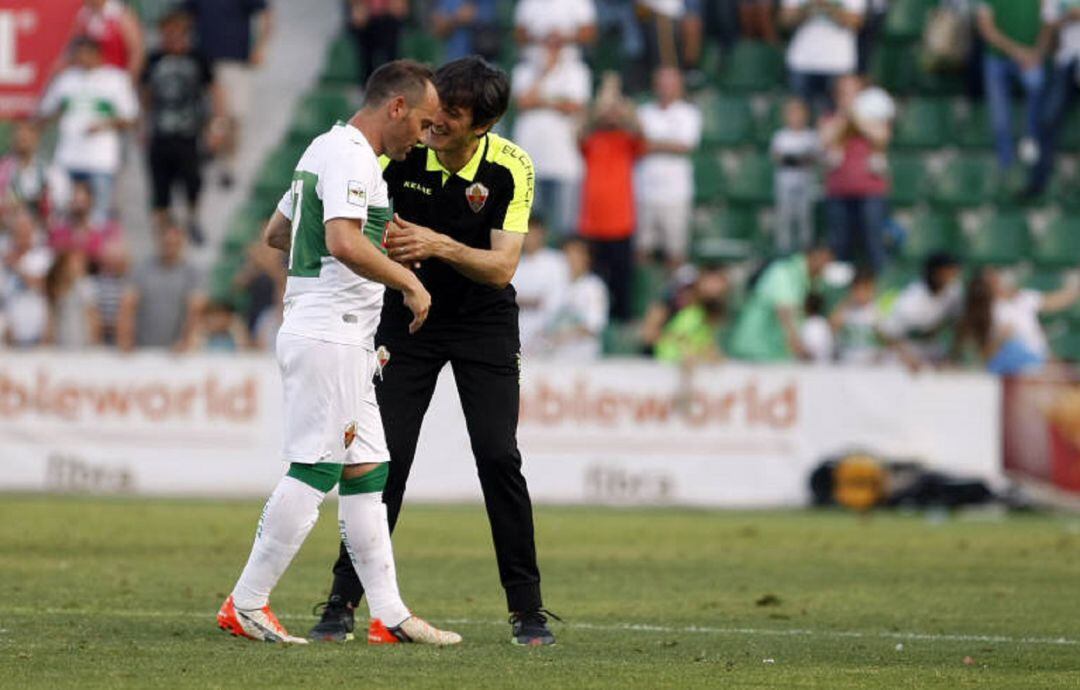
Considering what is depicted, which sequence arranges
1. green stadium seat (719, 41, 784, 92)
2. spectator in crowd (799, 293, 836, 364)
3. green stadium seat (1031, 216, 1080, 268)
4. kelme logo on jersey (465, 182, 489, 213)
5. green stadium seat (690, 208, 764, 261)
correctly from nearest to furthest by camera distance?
kelme logo on jersey (465, 182, 489, 213) → spectator in crowd (799, 293, 836, 364) → green stadium seat (1031, 216, 1080, 268) → green stadium seat (690, 208, 764, 261) → green stadium seat (719, 41, 784, 92)

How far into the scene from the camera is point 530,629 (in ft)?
28.8

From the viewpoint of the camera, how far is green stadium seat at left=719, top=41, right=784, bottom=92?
24.8m

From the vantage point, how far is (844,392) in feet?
63.2

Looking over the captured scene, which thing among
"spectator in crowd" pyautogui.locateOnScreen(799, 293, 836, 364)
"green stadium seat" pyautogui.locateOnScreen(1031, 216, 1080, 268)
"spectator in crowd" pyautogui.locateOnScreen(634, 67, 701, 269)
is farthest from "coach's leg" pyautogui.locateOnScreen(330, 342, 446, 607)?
"green stadium seat" pyautogui.locateOnScreen(1031, 216, 1080, 268)

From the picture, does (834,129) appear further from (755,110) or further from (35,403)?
(35,403)

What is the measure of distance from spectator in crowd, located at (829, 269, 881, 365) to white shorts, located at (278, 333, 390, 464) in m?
12.2

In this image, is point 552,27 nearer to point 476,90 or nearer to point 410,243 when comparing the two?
point 476,90

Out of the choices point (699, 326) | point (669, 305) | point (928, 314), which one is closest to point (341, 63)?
point (669, 305)

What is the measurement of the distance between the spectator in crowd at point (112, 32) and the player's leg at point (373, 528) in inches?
574

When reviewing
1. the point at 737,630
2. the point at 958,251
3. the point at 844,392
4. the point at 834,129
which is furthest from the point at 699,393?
the point at 737,630

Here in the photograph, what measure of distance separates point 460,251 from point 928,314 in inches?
476

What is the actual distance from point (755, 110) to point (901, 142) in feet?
5.47

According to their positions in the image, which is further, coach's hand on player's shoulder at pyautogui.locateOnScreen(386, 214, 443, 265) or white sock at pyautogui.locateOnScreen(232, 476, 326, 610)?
coach's hand on player's shoulder at pyautogui.locateOnScreen(386, 214, 443, 265)

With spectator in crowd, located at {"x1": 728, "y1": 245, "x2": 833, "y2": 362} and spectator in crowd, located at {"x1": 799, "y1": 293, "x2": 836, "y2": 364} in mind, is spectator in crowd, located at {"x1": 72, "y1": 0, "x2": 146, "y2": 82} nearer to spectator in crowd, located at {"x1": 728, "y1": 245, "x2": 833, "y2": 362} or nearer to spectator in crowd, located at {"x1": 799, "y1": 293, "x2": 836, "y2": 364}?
spectator in crowd, located at {"x1": 728, "y1": 245, "x2": 833, "y2": 362}
